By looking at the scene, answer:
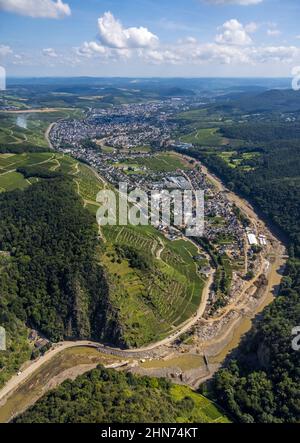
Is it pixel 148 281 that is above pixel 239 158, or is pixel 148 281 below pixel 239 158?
below

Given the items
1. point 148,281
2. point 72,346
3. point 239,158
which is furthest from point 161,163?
→ point 72,346

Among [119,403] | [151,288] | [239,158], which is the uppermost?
[239,158]

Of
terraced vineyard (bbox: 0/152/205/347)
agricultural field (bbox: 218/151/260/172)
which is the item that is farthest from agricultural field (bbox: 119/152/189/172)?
terraced vineyard (bbox: 0/152/205/347)

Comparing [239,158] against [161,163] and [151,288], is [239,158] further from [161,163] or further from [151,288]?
[151,288]

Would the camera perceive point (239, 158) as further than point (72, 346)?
Yes

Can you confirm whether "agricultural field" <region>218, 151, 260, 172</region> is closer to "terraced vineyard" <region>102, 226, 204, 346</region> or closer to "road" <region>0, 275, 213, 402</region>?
"terraced vineyard" <region>102, 226, 204, 346</region>

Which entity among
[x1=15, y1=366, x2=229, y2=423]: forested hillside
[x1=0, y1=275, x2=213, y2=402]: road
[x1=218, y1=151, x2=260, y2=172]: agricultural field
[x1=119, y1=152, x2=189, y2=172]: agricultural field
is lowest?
[x1=0, y1=275, x2=213, y2=402]: road

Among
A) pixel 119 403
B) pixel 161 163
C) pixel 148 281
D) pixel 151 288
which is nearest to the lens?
pixel 119 403

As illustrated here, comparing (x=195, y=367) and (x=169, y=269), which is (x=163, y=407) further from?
(x=169, y=269)

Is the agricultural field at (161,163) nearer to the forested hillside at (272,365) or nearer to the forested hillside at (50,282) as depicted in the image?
the forested hillside at (272,365)

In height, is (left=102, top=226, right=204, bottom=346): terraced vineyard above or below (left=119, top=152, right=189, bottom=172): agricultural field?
below

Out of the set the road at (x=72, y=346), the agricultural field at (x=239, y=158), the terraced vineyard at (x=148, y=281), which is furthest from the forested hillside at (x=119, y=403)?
the agricultural field at (x=239, y=158)

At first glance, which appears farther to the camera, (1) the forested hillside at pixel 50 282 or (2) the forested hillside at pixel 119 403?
(1) the forested hillside at pixel 50 282
